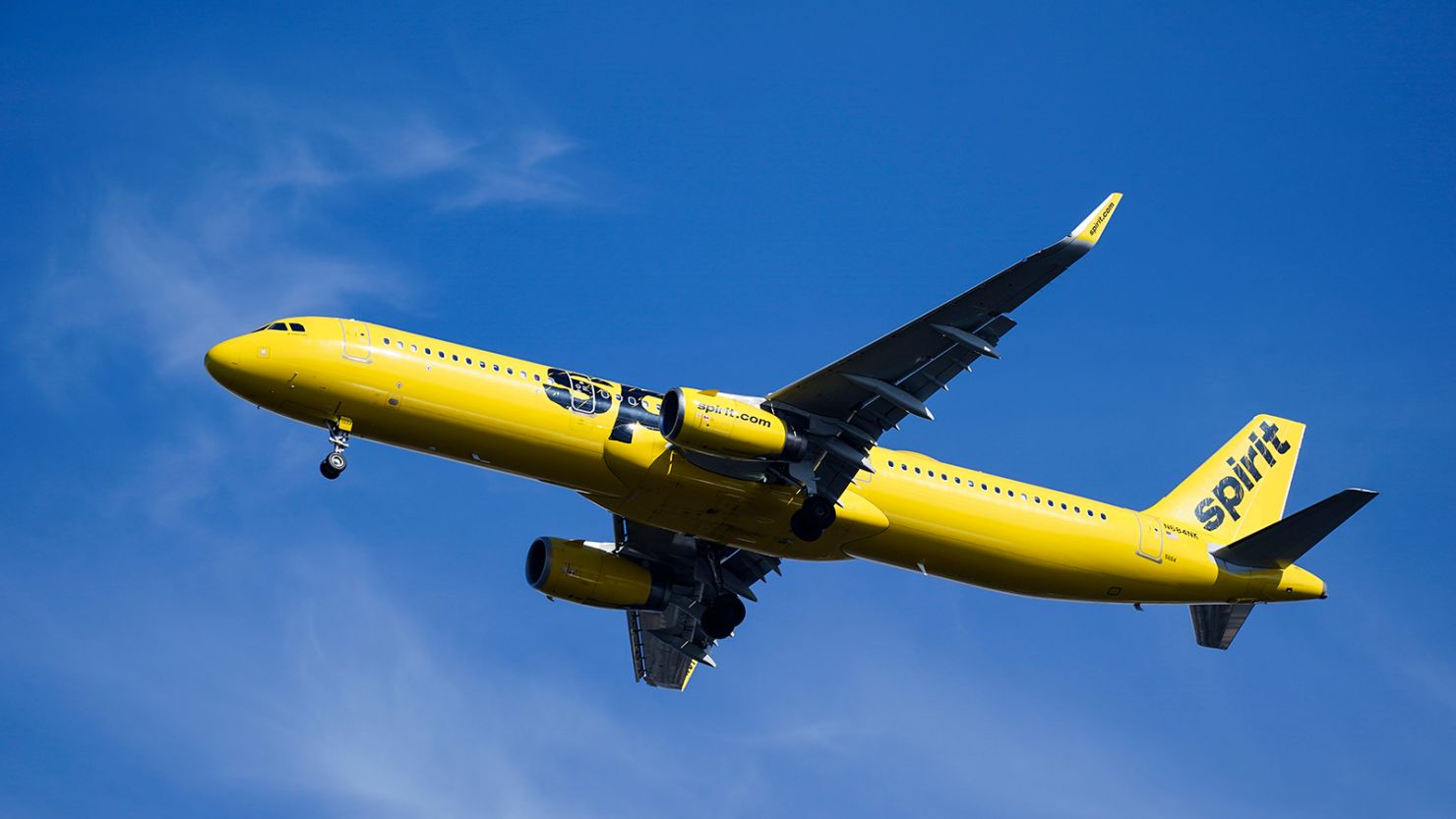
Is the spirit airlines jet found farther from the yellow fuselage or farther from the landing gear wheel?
the landing gear wheel

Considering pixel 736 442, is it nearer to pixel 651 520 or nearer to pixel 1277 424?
pixel 651 520

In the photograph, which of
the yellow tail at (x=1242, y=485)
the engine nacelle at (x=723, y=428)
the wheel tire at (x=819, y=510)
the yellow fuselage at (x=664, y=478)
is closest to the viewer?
the engine nacelle at (x=723, y=428)

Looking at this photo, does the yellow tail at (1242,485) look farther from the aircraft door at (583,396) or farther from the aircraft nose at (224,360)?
the aircraft nose at (224,360)

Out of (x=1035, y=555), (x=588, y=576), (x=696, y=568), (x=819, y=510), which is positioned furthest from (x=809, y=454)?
(x=588, y=576)

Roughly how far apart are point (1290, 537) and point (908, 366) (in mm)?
13678

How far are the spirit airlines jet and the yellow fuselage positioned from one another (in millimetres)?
48

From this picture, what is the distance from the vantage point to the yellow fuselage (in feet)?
130

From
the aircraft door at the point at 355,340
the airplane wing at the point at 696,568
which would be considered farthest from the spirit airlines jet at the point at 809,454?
the airplane wing at the point at 696,568

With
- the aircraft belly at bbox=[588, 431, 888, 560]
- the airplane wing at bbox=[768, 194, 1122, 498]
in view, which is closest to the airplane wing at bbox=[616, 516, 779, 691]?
the aircraft belly at bbox=[588, 431, 888, 560]

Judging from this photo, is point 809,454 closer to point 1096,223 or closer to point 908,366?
point 908,366

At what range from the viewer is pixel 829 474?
41.8 meters

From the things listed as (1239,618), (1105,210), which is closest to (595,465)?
(1105,210)

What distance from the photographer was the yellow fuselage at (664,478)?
39562 mm

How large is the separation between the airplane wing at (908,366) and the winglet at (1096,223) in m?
0.02
